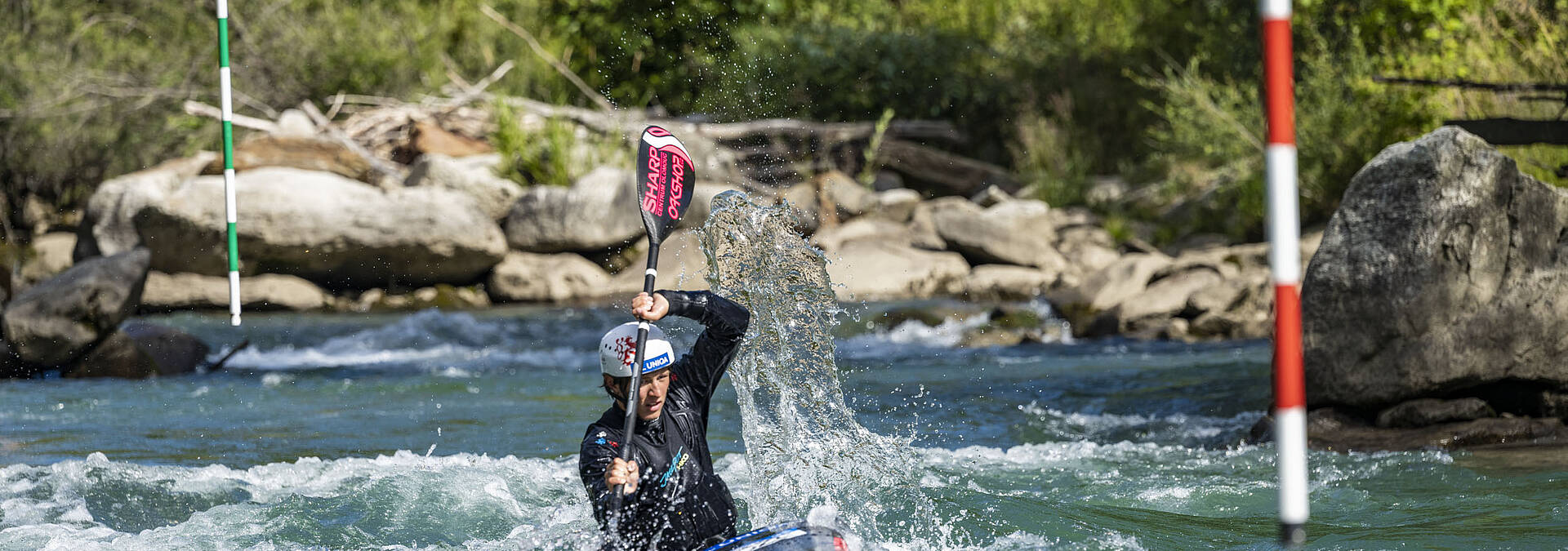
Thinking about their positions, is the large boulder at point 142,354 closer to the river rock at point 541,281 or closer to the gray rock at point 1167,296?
the river rock at point 541,281

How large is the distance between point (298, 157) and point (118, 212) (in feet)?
6.36

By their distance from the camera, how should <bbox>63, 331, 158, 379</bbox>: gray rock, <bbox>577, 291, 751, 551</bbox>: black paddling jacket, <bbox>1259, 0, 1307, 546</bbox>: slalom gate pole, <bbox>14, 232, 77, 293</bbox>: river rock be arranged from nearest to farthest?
<bbox>1259, 0, 1307, 546</bbox>: slalom gate pole < <bbox>577, 291, 751, 551</bbox>: black paddling jacket < <bbox>63, 331, 158, 379</bbox>: gray rock < <bbox>14, 232, 77, 293</bbox>: river rock

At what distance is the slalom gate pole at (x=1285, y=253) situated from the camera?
2.38 meters

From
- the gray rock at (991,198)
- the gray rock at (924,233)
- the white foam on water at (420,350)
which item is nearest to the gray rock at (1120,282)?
the gray rock at (924,233)

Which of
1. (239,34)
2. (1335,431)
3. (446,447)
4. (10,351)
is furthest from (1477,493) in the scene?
(239,34)

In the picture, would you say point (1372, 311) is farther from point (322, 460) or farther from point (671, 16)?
point (671, 16)

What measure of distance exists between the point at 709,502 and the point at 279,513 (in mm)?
2204

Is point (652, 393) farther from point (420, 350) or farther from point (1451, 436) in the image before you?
point (420, 350)

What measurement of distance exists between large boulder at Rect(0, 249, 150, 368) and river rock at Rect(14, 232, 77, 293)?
3900 millimetres

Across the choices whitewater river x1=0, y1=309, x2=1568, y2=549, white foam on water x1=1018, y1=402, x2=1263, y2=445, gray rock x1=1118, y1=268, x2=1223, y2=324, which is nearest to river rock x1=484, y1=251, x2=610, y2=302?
whitewater river x1=0, y1=309, x2=1568, y2=549

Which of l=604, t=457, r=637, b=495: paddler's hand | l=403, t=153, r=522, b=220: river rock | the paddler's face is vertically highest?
l=403, t=153, r=522, b=220: river rock

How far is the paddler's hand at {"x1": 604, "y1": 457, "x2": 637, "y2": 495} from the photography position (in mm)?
3285

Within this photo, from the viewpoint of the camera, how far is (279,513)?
516 centimetres

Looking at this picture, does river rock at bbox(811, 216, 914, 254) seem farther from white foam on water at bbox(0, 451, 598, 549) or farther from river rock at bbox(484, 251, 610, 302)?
white foam on water at bbox(0, 451, 598, 549)
